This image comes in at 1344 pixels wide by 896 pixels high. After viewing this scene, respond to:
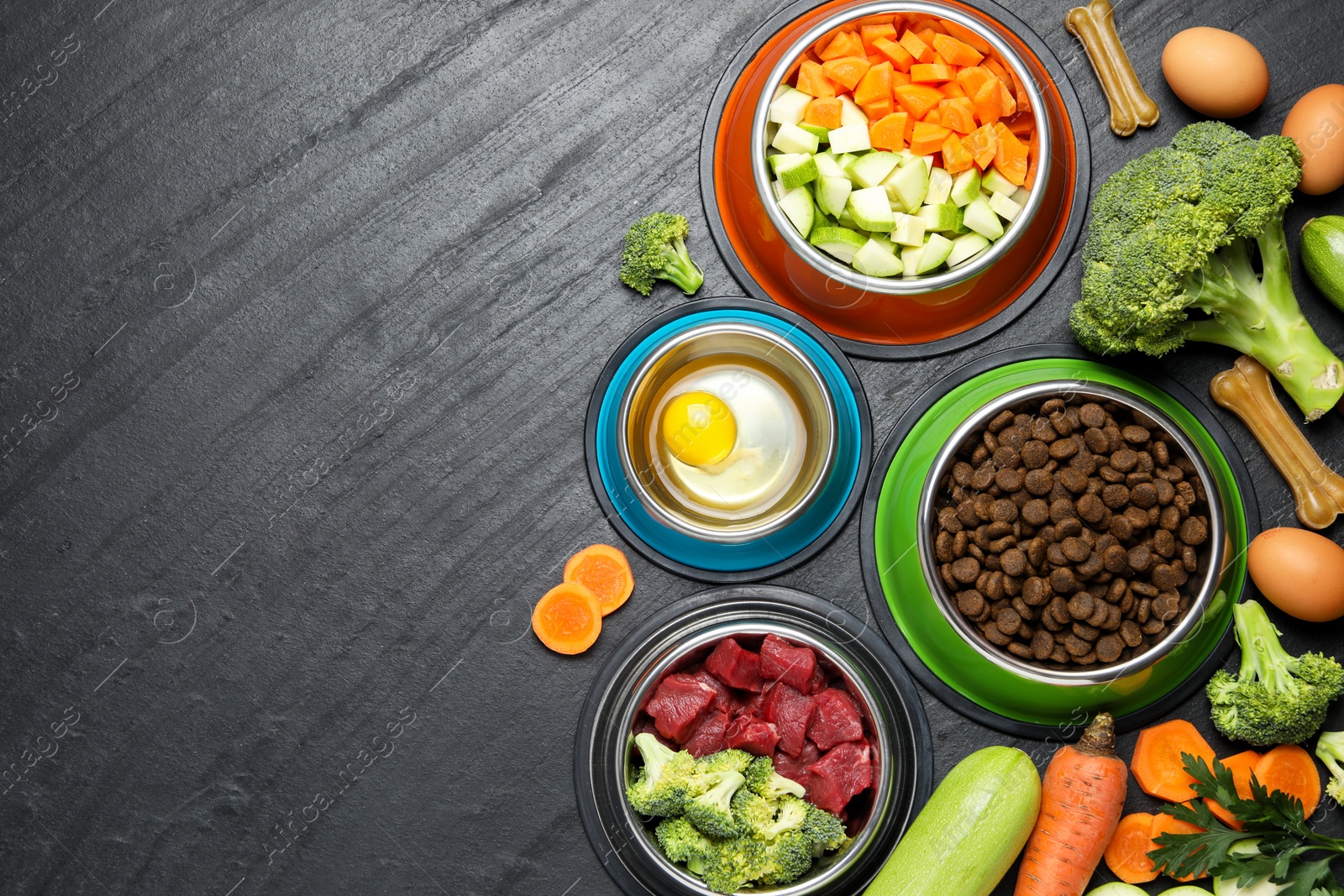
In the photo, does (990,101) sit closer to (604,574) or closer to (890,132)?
(890,132)

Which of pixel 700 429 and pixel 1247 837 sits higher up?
pixel 700 429

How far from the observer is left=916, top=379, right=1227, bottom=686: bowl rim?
1.65 m

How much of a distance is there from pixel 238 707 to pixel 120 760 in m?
0.32

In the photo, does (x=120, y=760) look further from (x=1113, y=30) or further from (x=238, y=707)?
(x=1113, y=30)

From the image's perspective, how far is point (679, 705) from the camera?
5.86 feet

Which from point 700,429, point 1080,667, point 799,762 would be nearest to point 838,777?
point 799,762

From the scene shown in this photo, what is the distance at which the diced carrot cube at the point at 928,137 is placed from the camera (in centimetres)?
176

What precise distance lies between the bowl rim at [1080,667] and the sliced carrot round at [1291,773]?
1.55 ft

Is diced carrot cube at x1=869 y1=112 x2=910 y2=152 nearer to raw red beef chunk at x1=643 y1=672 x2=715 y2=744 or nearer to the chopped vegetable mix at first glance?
the chopped vegetable mix

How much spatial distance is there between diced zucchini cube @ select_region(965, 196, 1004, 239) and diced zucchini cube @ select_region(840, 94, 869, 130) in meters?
0.29

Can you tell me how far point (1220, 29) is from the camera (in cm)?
190

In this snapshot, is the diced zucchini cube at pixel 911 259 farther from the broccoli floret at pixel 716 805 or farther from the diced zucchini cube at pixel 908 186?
the broccoli floret at pixel 716 805

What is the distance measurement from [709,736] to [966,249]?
120cm

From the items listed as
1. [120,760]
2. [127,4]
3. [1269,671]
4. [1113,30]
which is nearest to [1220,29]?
[1113,30]
